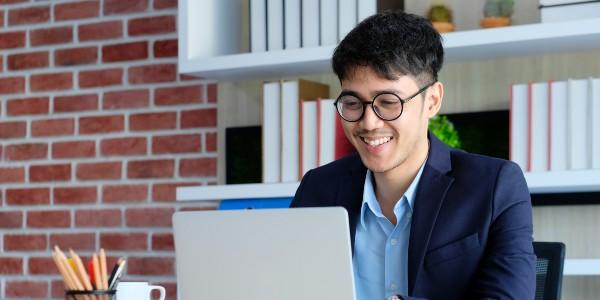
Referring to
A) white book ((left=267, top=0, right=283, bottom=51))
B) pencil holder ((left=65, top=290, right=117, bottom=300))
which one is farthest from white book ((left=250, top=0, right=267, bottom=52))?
pencil holder ((left=65, top=290, right=117, bottom=300))

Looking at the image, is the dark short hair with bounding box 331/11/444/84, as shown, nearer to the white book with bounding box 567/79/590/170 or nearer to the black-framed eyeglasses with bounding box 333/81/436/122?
the black-framed eyeglasses with bounding box 333/81/436/122

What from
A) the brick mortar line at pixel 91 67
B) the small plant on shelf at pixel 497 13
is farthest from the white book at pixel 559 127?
the brick mortar line at pixel 91 67

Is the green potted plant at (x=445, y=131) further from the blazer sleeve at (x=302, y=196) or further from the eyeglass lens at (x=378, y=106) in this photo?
the eyeglass lens at (x=378, y=106)

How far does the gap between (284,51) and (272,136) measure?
0.85 ft

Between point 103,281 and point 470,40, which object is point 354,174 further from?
point 470,40

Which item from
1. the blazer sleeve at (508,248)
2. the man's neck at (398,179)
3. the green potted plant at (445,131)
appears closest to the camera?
the blazer sleeve at (508,248)

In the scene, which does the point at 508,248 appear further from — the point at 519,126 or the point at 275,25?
the point at 275,25

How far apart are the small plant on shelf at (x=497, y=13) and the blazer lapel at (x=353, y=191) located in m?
0.89

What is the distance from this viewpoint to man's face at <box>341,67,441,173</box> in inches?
63.2

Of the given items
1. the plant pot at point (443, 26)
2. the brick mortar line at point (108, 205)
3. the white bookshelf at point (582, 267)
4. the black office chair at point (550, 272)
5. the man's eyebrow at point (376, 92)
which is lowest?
the white bookshelf at point (582, 267)

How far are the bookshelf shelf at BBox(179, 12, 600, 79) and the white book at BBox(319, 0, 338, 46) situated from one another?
45 mm

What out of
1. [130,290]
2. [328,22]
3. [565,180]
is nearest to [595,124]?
[565,180]

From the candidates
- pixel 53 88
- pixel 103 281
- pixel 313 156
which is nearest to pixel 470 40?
pixel 313 156

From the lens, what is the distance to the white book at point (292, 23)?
2791 mm
